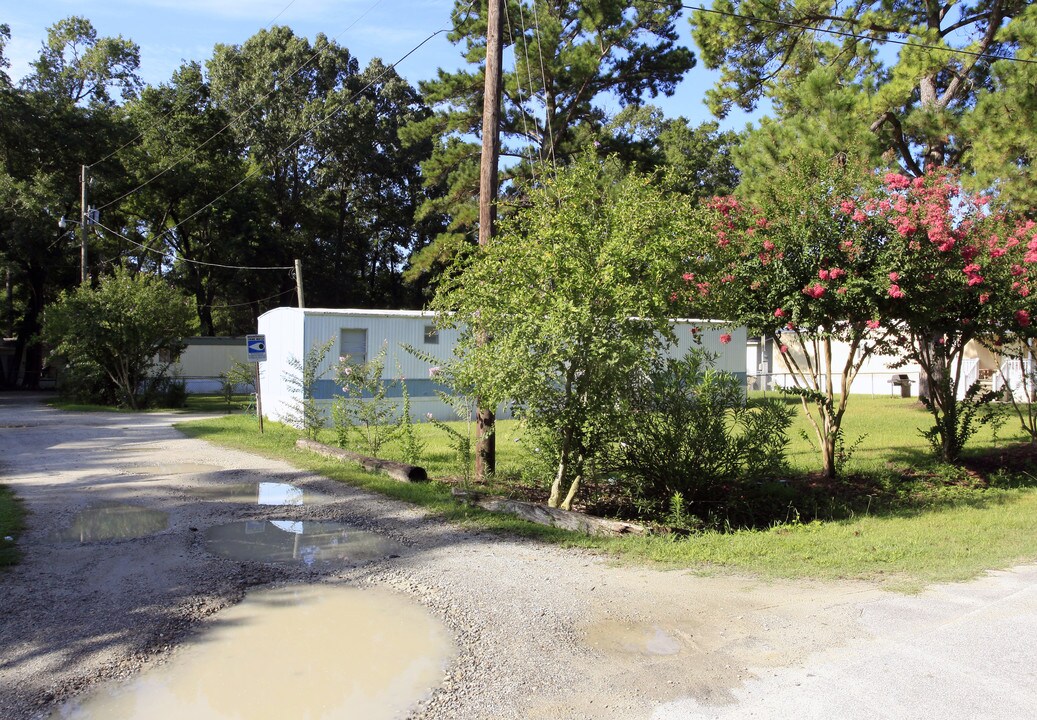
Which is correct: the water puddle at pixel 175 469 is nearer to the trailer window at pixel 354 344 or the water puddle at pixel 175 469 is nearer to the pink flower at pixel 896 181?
the trailer window at pixel 354 344

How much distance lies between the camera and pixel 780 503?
30.0 feet

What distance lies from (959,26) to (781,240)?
11.5 metres

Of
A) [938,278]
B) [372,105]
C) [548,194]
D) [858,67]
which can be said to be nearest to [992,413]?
[938,278]

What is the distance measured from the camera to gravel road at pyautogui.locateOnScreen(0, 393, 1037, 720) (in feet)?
12.7

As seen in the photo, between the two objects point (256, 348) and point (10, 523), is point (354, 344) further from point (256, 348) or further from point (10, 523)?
point (10, 523)

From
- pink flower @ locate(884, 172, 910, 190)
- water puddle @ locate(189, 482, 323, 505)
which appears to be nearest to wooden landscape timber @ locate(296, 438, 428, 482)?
water puddle @ locate(189, 482, 323, 505)

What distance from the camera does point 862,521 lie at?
321 inches

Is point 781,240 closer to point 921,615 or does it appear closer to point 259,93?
point 921,615

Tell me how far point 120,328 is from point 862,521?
68.3ft

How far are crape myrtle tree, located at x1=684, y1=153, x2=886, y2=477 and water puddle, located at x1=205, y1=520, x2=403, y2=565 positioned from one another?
171 inches

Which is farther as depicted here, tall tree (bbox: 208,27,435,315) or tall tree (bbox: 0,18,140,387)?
tall tree (bbox: 208,27,435,315)

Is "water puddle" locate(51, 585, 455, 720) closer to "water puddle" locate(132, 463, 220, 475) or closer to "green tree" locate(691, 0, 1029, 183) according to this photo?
"water puddle" locate(132, 463, 220, 475)

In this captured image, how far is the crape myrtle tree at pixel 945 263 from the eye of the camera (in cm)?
895

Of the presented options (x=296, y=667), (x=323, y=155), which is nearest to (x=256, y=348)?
(x=296, y=667)
